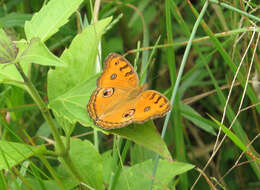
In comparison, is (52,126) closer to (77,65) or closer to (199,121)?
(77,65)

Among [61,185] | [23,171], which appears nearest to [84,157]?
→ [61,185]

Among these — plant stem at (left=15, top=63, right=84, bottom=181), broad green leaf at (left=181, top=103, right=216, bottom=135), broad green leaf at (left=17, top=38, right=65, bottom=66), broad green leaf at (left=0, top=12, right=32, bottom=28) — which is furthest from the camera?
broad green leaf at (left=0, top=12, right=32, bottom=28)

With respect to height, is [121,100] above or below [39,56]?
below

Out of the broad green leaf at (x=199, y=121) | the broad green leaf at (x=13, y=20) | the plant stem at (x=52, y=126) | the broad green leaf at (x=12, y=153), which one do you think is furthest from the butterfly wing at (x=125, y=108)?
the broad green leaf at (x=13, y=20)

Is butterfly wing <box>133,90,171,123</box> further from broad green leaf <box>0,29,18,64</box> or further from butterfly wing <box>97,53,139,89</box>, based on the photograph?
broad green leaf <box>0,29,18,64</box>

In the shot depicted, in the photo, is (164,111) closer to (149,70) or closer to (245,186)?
(149,70)

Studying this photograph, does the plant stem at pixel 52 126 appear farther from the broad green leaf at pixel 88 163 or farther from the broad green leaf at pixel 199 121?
the broad green leaf at pixel 199 121

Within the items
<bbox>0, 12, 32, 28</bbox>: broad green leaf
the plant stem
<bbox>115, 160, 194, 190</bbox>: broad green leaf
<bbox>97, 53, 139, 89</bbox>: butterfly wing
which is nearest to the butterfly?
<bbox>97, 53, 139, 89</bbox>: butterfly wing

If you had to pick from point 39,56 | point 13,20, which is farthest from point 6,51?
point 13,20
